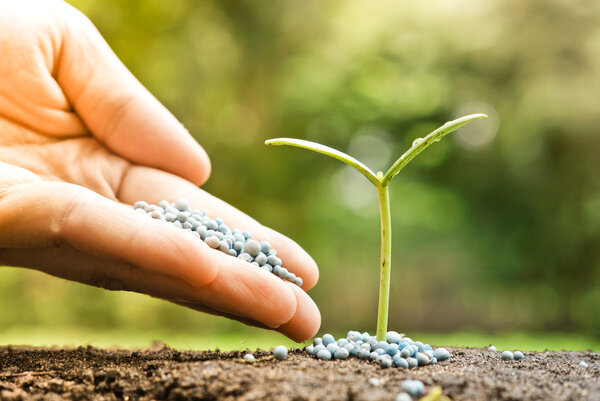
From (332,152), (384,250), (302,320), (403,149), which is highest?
(403,149)

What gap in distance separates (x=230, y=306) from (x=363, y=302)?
3.37 m

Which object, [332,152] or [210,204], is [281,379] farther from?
[210,204]

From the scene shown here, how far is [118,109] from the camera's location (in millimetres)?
1719

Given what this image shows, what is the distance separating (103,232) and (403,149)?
3.70 m

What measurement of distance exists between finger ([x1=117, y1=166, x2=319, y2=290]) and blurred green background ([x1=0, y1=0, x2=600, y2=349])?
105 inches

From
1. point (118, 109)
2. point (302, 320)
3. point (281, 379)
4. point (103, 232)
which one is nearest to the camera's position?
point (281, 379)

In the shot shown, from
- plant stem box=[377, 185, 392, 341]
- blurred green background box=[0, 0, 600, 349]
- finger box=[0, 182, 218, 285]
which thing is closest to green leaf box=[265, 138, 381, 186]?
plant stem box=[377, 185, 392, 341]

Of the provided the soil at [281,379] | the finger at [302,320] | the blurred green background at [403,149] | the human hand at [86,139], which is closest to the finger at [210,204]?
the human hand at [86,139]

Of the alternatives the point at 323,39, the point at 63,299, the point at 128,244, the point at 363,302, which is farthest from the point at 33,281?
the point at 128,244

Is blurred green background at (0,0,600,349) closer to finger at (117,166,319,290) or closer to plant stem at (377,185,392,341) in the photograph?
finger at (117,166,319,290)

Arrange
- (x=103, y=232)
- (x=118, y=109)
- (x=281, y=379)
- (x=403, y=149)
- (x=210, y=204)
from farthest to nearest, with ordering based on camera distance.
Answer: (x=403, y=149)
(x=118, y=109)
(x=210, y=204)
(x=103, y=232)
(x=281, y=379)

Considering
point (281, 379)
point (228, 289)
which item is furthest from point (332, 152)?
point (281, 379)

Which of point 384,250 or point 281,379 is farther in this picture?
point 384,250

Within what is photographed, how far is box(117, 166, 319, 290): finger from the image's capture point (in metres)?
1.43
